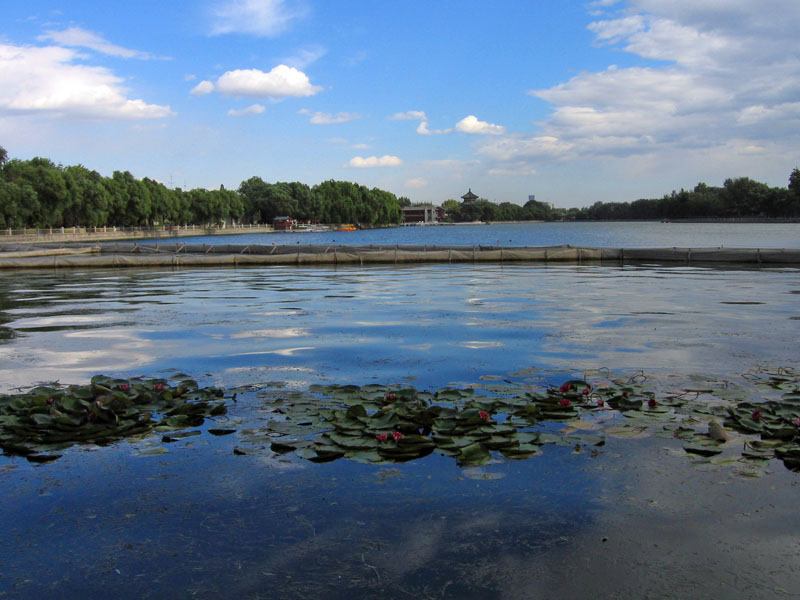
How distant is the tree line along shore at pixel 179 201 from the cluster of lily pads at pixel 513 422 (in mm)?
78266

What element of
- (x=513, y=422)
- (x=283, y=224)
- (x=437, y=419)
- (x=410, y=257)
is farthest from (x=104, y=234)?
(x=513, y=422)

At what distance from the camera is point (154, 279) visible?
24.1 m

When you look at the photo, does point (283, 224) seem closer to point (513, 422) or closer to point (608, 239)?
point (608, 239)

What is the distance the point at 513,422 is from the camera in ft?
19.5

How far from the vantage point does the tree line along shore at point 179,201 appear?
79750 mm

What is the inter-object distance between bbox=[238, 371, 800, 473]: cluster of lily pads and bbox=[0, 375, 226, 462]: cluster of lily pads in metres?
0.83

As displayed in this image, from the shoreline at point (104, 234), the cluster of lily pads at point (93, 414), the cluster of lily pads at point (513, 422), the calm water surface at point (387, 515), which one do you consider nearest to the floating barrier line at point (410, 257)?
the calm water surface at point (387, 515)

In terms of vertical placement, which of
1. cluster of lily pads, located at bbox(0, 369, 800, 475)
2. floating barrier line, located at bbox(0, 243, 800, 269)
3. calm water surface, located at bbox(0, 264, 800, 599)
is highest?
floating barrier line, located at bbox(0, 243, 800, 269)

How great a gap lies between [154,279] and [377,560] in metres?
22.5

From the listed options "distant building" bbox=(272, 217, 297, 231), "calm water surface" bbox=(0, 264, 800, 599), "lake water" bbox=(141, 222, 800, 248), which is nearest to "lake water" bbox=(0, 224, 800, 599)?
"calm water surface" bbox=(0, 264, 800, 599)

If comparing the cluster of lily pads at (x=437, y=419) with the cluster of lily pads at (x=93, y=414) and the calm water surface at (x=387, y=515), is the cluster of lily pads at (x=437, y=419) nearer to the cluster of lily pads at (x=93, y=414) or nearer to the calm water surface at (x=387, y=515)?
the cluster of lily pads at (x=93, y=414)

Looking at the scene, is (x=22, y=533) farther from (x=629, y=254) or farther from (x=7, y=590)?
(x=629, y=254)

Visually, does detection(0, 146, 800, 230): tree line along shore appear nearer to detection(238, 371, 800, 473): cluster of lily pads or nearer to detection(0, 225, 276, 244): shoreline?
detection(0, 225, 276, 244): shoreline

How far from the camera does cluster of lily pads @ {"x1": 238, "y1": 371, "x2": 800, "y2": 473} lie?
522 cm
